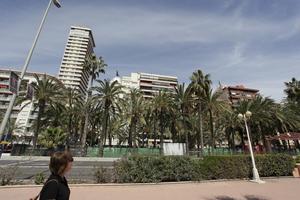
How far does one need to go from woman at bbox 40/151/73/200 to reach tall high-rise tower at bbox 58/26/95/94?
126 m

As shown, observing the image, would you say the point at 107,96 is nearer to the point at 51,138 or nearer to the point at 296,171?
the point at 51,138

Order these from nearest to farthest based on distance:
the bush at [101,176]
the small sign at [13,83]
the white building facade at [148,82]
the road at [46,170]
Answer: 1. the small sign at [13,83]
2. the bush at [101,176]
3. the road at [46,170]
4. the white building facade at [148,82]

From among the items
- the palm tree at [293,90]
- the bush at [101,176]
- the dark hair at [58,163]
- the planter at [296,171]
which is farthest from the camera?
the palm tree at [293,90]

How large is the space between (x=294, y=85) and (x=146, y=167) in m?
50.8

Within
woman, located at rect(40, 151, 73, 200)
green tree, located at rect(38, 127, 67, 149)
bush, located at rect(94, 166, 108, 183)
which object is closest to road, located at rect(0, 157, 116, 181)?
bush, located at rect(94, 166, 108, 183)

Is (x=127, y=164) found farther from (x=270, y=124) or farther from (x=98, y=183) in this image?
(x=270, y=124)

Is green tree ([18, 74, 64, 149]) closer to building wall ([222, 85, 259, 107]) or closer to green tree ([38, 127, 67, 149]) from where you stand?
green tree ([38, 127, 67, 149])

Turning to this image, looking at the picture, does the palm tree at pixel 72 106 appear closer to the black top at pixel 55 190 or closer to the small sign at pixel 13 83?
the small sign at pixel 13 83

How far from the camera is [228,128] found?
56000mm

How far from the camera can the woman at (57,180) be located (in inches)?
112

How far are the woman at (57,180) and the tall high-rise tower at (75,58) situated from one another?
413 feet

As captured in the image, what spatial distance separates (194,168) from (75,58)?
136073 millimetres

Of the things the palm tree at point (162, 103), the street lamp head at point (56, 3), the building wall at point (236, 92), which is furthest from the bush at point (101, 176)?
the building wall at point (236, 92)

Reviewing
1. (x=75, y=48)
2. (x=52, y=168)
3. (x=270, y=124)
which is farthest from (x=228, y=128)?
(x=75, y=48)
